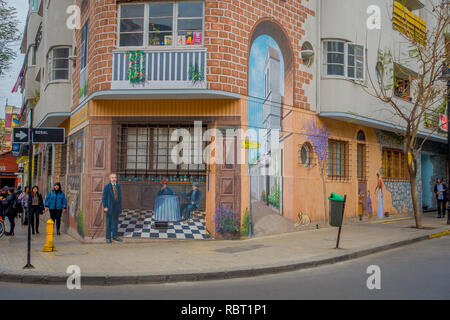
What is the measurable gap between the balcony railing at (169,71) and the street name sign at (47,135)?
3.37 metres

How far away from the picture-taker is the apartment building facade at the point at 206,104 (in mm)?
12297

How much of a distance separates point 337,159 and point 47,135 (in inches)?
427

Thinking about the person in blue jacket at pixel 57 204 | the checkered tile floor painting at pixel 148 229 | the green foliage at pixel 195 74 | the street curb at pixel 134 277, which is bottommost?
the street curb at pixel 134 277

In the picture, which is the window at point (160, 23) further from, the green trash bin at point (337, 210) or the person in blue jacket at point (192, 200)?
the green trash bin at point (337, 210)

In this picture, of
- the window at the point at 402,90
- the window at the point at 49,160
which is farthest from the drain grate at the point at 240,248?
the window at the point at 49,160

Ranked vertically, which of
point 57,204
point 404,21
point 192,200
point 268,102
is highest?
point 404,21

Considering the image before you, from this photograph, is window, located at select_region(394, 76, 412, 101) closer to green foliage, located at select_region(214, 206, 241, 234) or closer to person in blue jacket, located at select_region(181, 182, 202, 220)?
green foliage, located at select_region(214, 206, 241, 234)

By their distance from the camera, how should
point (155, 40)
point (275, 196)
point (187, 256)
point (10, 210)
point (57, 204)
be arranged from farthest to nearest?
point (10, 210) < point (57, 204) < point (275, 196) < point (155, 40) < point (187, 256)

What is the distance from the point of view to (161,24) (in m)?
12.5

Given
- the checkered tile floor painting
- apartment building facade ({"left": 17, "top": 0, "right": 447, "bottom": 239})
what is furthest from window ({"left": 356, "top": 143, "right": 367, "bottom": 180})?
the checkered tile floor painting

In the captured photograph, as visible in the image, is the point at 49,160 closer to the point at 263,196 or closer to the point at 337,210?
the point at 263,196

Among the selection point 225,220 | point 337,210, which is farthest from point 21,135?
point 337,210

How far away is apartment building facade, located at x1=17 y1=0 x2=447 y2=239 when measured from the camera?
12.3 meters
